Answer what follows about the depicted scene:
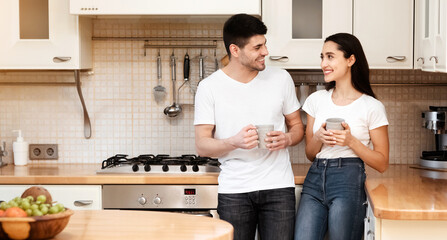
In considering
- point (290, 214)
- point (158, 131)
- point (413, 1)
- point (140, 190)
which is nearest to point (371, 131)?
point (290, 214)

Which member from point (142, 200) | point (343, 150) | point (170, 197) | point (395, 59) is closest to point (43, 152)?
point (142, 200)

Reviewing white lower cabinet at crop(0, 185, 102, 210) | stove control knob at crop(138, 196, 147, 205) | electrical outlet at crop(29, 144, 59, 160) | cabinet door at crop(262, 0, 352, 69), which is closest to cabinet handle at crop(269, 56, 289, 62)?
cabinet door at crop(262, 0, 352, 69)

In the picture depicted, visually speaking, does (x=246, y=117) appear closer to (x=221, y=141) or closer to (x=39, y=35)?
(x=221, y=141)

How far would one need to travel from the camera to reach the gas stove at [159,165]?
3535mm

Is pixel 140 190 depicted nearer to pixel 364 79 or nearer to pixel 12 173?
pixel 12 173

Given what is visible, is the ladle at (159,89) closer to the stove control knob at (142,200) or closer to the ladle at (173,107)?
the ladle at (173,107)

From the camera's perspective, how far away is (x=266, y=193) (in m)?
3.01

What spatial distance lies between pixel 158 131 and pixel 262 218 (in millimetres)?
1173

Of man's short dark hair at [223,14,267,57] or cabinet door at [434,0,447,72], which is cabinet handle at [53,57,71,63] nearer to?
man's short dark hair at [223,14,267,57]

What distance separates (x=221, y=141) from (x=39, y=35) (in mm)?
1315

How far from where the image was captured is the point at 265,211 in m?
3.04

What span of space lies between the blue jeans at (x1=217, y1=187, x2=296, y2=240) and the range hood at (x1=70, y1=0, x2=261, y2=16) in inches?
39.7

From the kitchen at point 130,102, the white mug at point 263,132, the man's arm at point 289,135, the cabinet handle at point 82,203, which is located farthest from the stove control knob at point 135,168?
the white mug at point 263,132

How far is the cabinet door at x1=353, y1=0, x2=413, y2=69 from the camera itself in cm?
353
